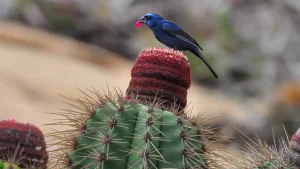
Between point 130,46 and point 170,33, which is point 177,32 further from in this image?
point 130,46

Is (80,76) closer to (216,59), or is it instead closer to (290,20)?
(216,59)

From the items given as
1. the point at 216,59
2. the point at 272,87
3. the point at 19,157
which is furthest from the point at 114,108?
the point at 272,87

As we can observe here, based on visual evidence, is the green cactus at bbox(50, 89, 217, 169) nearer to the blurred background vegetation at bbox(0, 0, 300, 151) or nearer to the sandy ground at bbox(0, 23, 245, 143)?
the sandy ground at bbox(0, 23, 245, 143)

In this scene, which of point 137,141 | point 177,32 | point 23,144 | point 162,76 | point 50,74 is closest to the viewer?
point 23,144

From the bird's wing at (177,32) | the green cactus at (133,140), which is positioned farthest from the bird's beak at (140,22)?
the green cactus at (133,140)

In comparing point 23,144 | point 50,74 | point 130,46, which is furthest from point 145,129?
point 130,46

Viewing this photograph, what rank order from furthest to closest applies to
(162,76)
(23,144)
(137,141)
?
(162,76)
(137,141)
(23,144)
